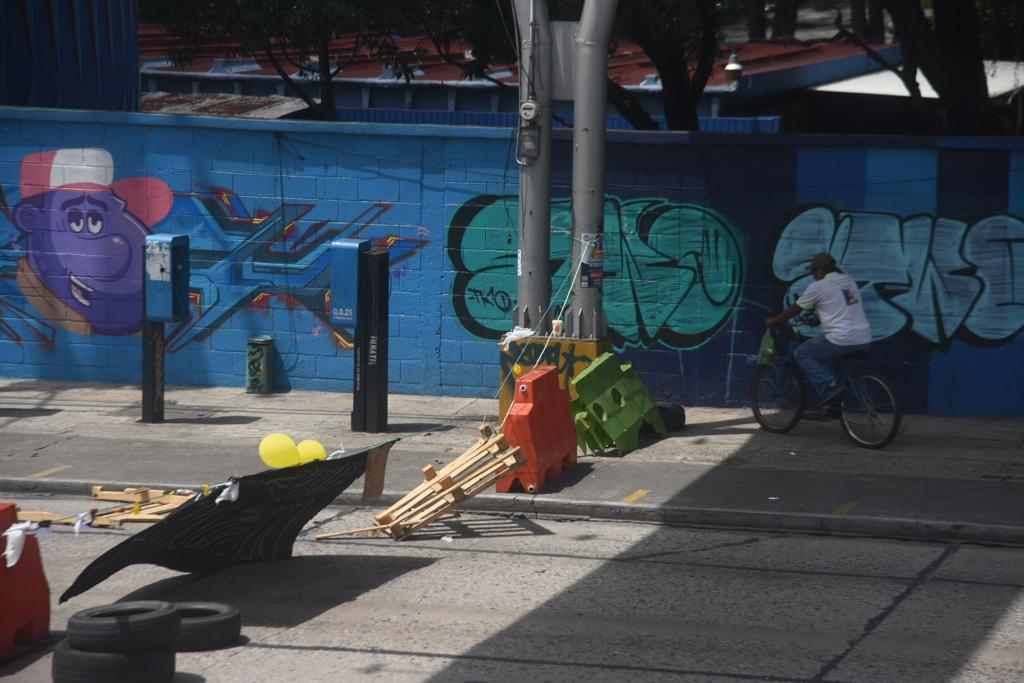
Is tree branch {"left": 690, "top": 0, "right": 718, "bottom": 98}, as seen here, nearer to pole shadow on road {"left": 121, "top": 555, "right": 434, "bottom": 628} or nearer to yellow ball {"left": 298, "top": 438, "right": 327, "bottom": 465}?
yellow ball {"left": 298, "top": 438, "right": 327, "bottom": 465}

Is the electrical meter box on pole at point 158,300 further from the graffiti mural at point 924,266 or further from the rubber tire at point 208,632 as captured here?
the rubber tire at point 208,632

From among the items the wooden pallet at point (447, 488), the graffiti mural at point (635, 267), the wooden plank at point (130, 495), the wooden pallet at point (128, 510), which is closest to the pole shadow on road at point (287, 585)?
the wooden pallet at point (447, 488)

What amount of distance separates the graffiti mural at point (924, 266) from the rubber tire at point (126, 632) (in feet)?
27.3

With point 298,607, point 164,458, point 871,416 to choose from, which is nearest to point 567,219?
point 871,416

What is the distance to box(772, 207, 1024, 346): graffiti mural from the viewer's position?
41.7 ft

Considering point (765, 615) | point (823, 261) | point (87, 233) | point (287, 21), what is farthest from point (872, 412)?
point (287, 21)

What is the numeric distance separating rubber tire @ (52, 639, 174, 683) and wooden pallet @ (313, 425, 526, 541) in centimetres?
295

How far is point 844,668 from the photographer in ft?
21.7

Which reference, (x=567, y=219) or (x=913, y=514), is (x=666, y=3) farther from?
(x=913, y=514)

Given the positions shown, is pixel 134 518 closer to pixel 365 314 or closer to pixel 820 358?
pixel 365 314

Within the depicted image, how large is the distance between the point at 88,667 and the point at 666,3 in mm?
12325

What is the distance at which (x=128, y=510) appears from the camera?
9750mm

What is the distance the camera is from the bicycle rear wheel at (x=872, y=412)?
11.5 meters

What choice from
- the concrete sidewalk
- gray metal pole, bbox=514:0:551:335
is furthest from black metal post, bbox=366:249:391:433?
gray metal pole, bbox=514:0:551:335
